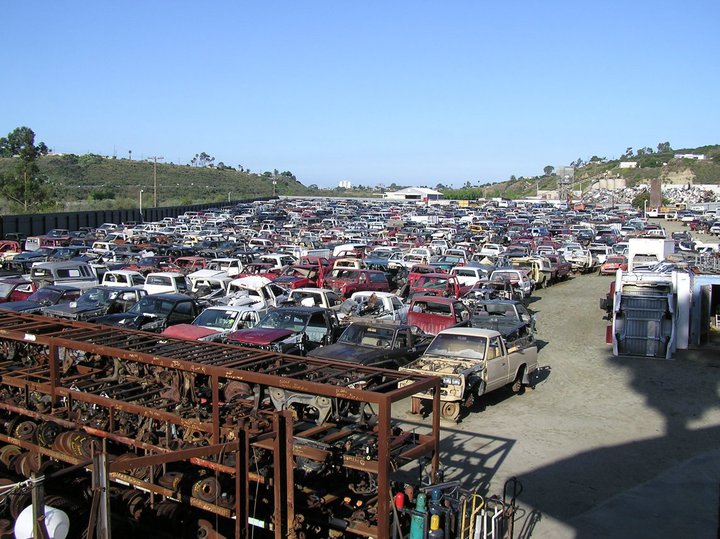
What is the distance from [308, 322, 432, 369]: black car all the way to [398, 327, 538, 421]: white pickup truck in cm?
56

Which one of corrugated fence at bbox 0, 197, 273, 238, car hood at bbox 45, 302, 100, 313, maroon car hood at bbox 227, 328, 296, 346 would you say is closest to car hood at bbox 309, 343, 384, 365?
maroon car hood at bbox 227, 328, 296, 346

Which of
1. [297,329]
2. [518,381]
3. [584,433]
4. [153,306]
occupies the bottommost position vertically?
[584,433]

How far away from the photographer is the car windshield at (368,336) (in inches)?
605

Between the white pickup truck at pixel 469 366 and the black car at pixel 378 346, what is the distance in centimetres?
56

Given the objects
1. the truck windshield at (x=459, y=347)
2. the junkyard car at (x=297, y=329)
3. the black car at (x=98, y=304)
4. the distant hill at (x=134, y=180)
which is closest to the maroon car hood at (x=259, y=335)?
the junkyard car at (x=297, y=329)

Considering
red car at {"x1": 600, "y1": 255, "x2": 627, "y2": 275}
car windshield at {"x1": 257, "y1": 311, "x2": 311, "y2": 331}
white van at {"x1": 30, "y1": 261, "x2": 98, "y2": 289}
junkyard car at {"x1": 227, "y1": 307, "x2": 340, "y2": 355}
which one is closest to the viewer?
junkyard car at {"x1": 227, "y1": 307, "x2": 340, "y2": 355}

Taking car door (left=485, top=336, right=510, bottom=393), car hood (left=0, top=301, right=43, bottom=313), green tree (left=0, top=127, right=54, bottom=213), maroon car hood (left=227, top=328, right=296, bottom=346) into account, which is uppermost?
green tree (left=0, top=127, right=54, bottom=213)

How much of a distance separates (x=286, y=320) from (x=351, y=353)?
369cm

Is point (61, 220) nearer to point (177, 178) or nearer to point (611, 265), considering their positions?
point (611, 265)

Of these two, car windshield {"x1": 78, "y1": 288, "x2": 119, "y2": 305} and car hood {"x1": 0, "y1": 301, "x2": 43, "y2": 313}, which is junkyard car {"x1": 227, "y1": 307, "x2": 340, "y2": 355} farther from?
car hood {"x1": 0, "y1": 301, "x2": 43, "y2": 313}

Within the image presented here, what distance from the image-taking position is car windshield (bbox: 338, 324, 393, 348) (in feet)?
50.4

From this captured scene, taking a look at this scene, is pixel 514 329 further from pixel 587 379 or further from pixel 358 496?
pixel 358 496

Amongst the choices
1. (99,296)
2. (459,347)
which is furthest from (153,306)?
(459,347)

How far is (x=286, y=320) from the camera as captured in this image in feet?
58.2
